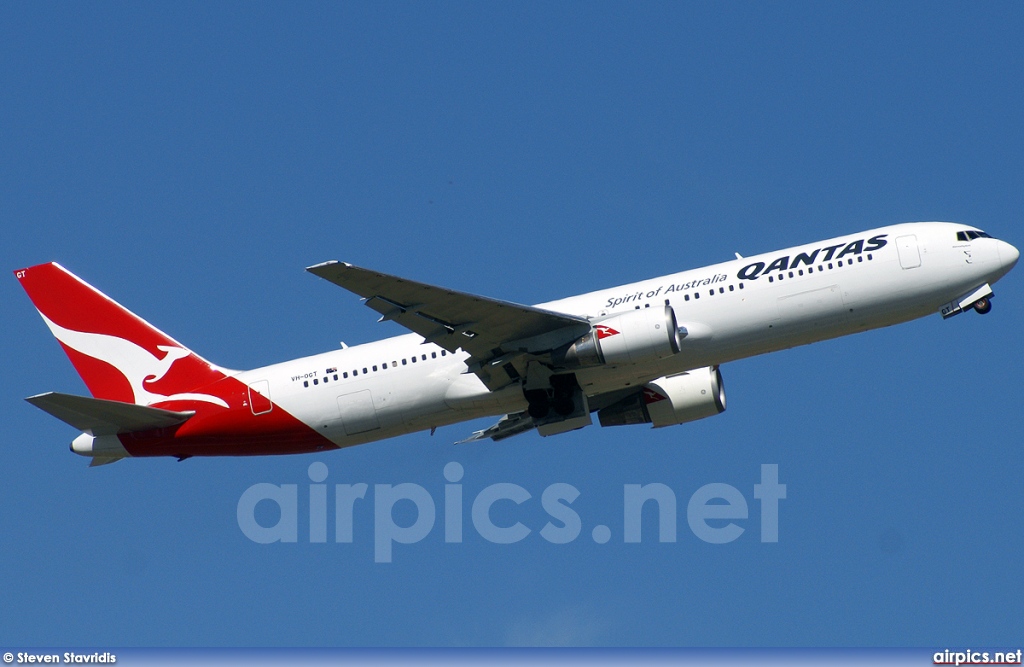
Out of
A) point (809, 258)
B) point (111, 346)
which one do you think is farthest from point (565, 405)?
point (111, 346)

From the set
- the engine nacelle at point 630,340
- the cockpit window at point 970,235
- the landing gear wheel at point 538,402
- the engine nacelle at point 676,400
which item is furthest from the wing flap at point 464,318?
the cockpit window at point 970,235

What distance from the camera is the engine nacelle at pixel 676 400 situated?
4469 cm

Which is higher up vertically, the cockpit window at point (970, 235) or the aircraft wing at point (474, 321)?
the cockpit window at point (970, 235)

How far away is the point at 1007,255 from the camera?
40438 mm

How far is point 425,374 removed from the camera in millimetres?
41594

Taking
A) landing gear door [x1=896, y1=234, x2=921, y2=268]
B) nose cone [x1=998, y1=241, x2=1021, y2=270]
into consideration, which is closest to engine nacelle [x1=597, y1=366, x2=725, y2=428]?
landing gear door [x1=896, y1=234, x2=921, y2=268]

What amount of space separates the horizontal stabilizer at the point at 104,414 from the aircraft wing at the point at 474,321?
340 inches

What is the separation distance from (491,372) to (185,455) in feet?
33.7

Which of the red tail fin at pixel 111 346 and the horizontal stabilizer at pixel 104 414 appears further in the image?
the red tail fin at pixel 111 346

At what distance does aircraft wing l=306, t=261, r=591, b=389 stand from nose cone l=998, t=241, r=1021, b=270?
12.4 meters

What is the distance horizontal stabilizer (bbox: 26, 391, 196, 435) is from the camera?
40.4 meters

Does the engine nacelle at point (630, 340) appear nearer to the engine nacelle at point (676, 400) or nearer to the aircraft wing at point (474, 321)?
the aircraft wing at point (474, 321)

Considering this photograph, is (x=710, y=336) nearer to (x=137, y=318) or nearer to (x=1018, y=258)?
(x=1018, y=258)

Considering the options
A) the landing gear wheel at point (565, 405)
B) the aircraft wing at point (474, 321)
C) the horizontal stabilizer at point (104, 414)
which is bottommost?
the landing gear wheel at point (565, 405)
